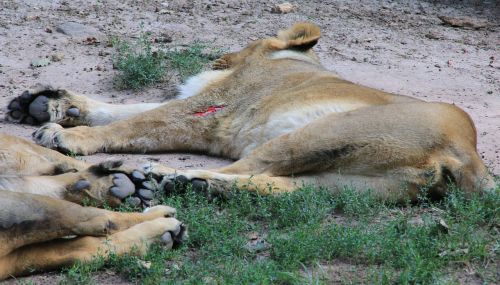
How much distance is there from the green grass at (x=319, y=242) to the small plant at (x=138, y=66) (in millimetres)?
2545

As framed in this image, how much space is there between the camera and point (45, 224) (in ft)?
11.9

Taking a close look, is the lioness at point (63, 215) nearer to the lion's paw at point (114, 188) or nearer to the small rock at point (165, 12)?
the lion's paw at point (114, 188)

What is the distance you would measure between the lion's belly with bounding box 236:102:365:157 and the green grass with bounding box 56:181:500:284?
77 cm

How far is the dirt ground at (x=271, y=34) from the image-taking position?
6.95 meters

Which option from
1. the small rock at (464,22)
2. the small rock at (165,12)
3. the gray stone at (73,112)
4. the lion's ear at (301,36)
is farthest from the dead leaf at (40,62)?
the small rock at (464,22)

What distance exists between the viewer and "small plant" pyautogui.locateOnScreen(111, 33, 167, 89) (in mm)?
7020

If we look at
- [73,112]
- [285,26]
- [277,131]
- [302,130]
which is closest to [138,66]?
[73,112]

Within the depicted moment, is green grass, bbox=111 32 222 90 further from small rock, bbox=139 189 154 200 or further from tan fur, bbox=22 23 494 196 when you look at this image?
small rock, bbox=139 189 154 200

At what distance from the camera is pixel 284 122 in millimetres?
5395

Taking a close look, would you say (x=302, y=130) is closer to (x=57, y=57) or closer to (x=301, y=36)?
(x=301, y=36)

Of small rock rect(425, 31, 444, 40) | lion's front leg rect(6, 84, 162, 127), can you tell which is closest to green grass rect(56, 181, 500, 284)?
lion's front leg rect(6, 84, 162, 127)

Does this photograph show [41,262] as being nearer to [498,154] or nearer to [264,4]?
[498,154]

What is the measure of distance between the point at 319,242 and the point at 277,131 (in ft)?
5.00

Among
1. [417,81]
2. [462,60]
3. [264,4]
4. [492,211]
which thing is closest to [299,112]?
[492,211]
